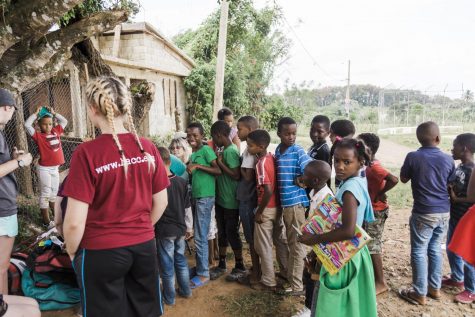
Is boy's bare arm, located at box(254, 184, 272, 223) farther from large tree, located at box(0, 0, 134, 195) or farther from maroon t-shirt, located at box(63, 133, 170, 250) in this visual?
large tree, located at box(0, 0, 134, 195)

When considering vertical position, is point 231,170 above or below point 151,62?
below

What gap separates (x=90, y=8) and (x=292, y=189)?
14.8 feet

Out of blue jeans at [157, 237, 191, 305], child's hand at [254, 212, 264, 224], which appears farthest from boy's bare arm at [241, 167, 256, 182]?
blue jeans at [157, 237, 191, 305]

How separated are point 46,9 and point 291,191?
3.25m

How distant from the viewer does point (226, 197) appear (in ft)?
11.8

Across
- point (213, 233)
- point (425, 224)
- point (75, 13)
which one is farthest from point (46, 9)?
point (425, 224)

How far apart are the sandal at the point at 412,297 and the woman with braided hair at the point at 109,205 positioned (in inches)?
105

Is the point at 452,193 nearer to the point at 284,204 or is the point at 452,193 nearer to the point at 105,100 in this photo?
the point at 284,204

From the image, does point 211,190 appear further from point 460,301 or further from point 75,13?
point 75,13

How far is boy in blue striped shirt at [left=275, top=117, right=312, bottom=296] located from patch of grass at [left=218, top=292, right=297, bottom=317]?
183 mm

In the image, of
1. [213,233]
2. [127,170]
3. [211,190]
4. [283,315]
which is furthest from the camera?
[213,233]

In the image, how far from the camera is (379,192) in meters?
3.34

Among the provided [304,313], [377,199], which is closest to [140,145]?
[304,313]

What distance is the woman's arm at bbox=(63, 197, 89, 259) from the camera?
165cm
